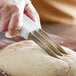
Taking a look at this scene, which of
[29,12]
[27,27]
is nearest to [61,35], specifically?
[29,12]

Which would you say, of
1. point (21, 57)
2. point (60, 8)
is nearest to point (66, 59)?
point (21, 57)

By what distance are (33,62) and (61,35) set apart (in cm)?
71

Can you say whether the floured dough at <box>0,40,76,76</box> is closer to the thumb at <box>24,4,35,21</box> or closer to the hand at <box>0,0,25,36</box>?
the hand at <box>0,0,25,36</box>

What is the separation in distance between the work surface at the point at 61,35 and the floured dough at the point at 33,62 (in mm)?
105

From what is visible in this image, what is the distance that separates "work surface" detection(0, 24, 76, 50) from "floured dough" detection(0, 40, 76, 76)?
0.11 m

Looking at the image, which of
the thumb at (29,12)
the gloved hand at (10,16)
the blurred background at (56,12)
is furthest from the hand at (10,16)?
the blurred background at (56,12)

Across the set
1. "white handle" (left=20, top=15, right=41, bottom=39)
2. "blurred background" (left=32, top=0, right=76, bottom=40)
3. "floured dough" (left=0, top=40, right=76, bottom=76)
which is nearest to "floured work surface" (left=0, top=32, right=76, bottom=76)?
"floured dough" (left=0, top=40, right=76, bottom=76)

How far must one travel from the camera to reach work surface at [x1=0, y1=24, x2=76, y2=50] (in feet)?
3.64

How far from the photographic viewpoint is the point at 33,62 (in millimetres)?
899

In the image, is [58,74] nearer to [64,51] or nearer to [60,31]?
[64,51]

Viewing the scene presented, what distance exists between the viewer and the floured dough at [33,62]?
0.86 m

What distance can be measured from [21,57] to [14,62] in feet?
0.12

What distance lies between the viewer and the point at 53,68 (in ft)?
2.85

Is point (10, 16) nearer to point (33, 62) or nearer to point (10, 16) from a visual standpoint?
point (10, 16)
